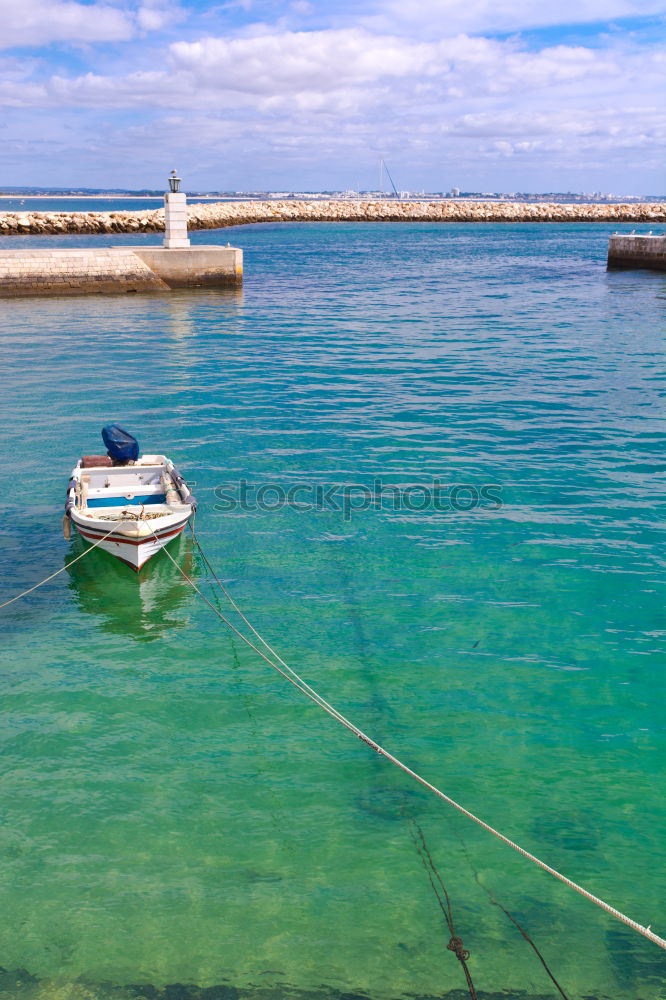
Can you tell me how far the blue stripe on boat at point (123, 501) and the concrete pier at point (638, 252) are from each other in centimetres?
4654

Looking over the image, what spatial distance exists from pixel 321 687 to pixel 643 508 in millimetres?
6976

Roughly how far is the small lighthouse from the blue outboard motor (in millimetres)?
24260

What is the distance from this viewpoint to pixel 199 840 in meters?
6.43

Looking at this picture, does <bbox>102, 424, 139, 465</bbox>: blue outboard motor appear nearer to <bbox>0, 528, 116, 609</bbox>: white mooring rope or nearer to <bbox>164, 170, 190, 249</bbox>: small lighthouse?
<bbox>0, 528, 116, 609</bbox>: white mooring rope

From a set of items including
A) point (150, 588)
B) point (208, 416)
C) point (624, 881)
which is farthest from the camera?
point (208, 416)

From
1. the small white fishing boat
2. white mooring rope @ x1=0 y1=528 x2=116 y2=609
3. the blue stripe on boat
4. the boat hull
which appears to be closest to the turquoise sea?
white mooring rope @ x1=0 y1=528 x2=116 y2=609

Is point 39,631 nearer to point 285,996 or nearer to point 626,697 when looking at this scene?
point 285,996

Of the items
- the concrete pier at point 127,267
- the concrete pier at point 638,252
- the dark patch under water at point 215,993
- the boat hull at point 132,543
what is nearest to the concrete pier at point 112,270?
the concrete pier at point 127,267

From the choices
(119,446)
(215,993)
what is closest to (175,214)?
(119,446)

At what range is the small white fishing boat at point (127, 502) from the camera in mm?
10539

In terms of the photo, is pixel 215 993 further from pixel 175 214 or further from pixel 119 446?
pixel 175 214

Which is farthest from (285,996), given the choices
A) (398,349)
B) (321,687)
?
(398,349)

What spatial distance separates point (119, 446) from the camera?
40.6ft

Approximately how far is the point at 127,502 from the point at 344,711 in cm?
529
